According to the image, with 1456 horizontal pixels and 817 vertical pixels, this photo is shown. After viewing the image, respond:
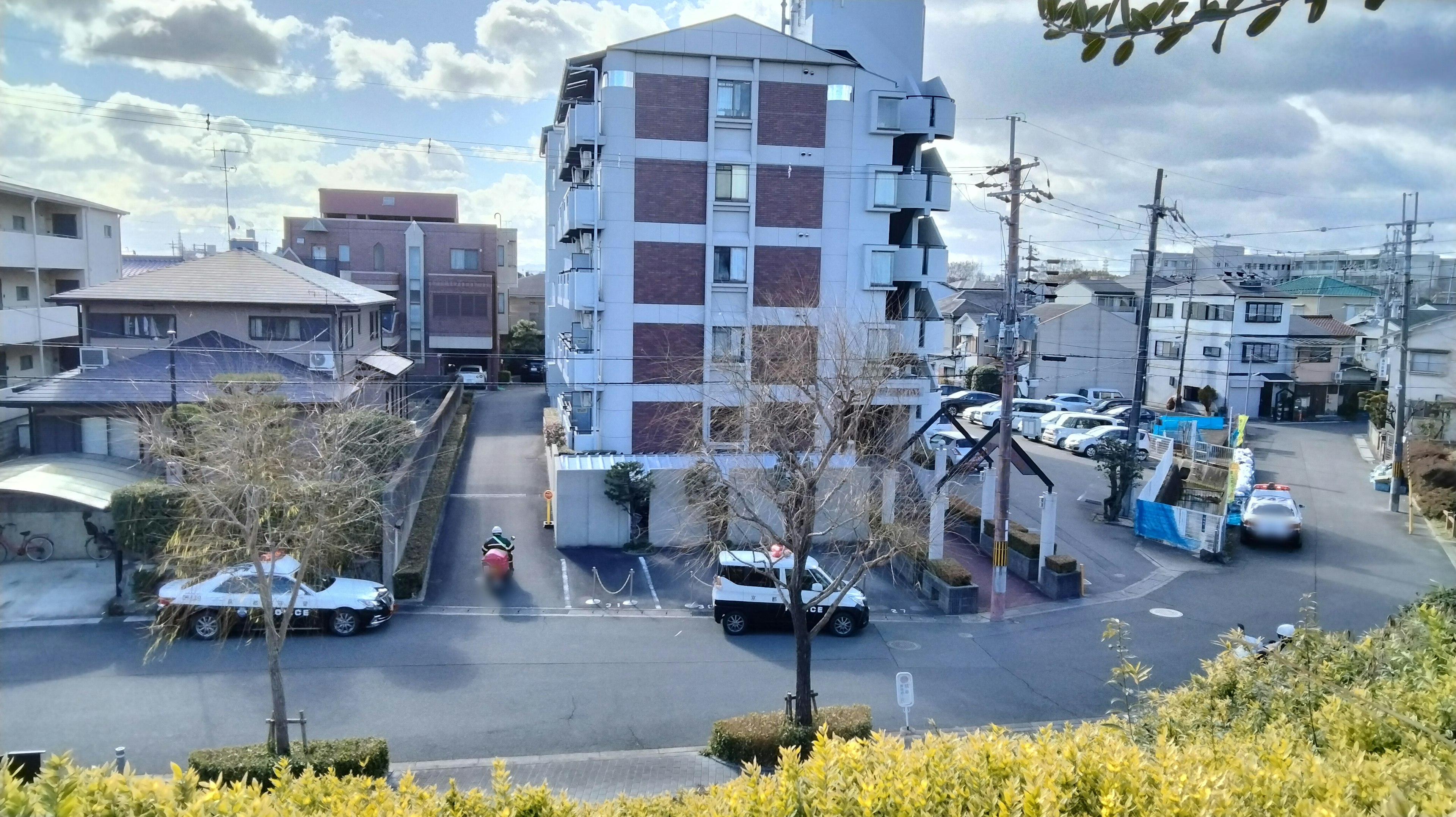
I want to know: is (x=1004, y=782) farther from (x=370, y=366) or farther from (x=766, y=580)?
(x=370, y=366)

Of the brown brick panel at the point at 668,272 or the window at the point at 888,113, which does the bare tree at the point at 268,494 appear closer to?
the brown brick panel at the point at 668,272

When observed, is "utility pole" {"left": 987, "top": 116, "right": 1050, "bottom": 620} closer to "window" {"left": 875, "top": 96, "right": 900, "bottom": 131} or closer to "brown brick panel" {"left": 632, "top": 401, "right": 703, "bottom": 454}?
"window" {"left": 875, "top": 96, "right": 900, "bottom": 131}

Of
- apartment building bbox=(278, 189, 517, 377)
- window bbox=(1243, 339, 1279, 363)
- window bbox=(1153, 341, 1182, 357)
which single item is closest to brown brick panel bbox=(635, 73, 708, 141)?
apartment building bbox=(278, 189, 517, 377)

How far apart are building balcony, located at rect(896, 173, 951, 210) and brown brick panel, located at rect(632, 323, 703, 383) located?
258 inches

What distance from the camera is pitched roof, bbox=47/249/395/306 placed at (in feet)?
83.2

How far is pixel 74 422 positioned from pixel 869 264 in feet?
63.6

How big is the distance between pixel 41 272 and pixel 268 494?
25.6 metres

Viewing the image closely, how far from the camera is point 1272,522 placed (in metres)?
23.5

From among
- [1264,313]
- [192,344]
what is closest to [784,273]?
[192,344]

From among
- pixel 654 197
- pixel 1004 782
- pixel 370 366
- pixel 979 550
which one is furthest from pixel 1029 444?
pixel 1004 782

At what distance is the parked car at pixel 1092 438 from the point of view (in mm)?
32875

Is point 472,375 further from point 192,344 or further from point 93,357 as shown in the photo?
point 93,357

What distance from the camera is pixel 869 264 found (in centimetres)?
2330

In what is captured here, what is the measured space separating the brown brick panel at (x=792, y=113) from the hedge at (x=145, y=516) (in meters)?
15.1
